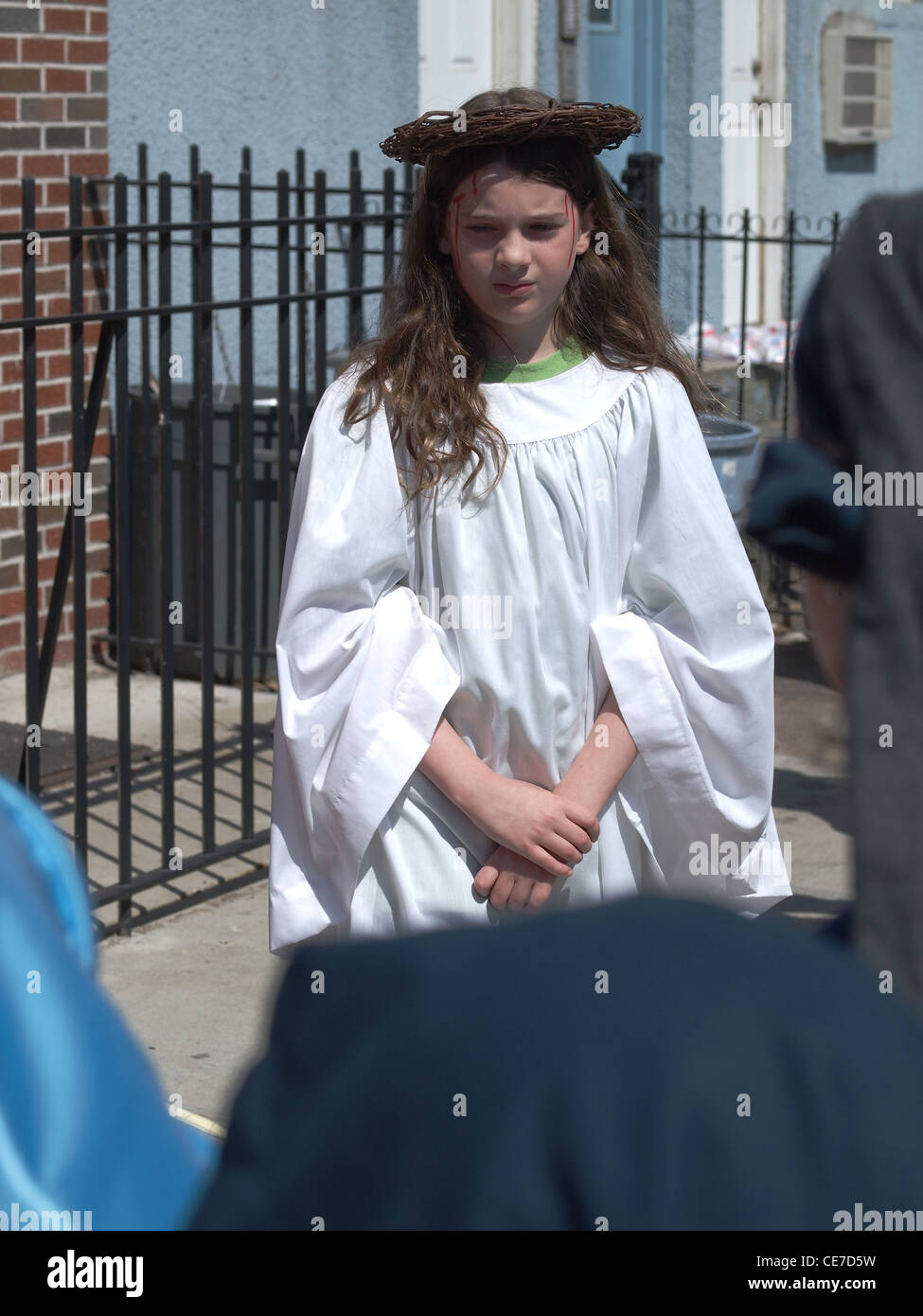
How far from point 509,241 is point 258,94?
5.33 metres

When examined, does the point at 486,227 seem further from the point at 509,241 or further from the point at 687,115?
the point at 687,115

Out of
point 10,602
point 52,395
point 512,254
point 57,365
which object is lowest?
point 10,602

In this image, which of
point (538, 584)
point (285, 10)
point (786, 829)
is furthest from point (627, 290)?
point (285, 10)

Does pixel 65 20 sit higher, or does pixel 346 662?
pixel 65 20

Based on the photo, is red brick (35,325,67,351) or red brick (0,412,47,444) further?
red brick (35,325,67,351)

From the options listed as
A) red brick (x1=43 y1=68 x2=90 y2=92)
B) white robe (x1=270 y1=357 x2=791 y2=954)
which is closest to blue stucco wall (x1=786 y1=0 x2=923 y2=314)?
red brick (x1=43 y1=68 x2=90 y2=92)

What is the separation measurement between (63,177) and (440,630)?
14.8 feet

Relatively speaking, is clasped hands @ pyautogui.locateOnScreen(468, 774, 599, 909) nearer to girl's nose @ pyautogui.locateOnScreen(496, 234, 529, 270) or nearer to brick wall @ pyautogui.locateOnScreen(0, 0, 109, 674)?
girl's nose @ pyautogui.locateOnScreen(496, 234, 529, 270)

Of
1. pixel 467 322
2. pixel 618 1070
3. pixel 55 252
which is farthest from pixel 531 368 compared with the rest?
pixel 55 252

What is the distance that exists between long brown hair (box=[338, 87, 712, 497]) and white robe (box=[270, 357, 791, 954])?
4 centimetres

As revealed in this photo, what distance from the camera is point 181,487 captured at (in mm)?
6480

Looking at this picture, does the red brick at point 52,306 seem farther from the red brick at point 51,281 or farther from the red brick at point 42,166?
the red brick at point 42,166

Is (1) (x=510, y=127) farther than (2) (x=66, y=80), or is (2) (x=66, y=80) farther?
(2) (x=66, y=80)

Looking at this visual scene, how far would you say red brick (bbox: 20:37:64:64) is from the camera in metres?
6.20
